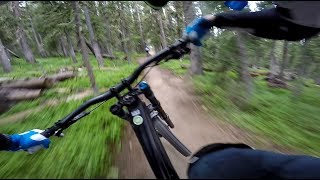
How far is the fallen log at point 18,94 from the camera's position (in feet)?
30.6

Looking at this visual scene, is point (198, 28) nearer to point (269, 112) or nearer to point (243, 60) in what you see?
point (269, 112)

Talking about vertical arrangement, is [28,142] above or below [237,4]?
below

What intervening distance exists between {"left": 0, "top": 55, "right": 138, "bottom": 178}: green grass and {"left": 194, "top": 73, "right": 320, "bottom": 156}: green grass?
3272 mm

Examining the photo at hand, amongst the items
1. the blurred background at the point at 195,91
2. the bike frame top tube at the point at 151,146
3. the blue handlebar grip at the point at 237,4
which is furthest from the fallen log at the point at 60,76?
the blue handlebar grip at the point at 237,4

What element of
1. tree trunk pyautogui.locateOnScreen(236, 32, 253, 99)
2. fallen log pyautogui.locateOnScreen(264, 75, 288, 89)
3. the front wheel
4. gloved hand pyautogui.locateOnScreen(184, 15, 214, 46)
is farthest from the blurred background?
gloved hand pyautogui.locateOnScreen(184, 15, 214, 46)

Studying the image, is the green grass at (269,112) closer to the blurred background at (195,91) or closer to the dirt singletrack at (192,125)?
the blurred background at (195,91)

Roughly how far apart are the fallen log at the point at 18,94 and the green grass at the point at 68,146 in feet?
1.04

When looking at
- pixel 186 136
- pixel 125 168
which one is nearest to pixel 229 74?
pixel 186 136

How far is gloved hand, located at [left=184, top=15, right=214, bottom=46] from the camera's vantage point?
6.64ft

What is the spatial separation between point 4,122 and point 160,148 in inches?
270

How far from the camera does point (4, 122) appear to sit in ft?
24.8

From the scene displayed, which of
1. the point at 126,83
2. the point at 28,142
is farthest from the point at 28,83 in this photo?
the point at 126,83

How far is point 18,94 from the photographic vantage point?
9.92 metres

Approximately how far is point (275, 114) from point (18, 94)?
342 inches
